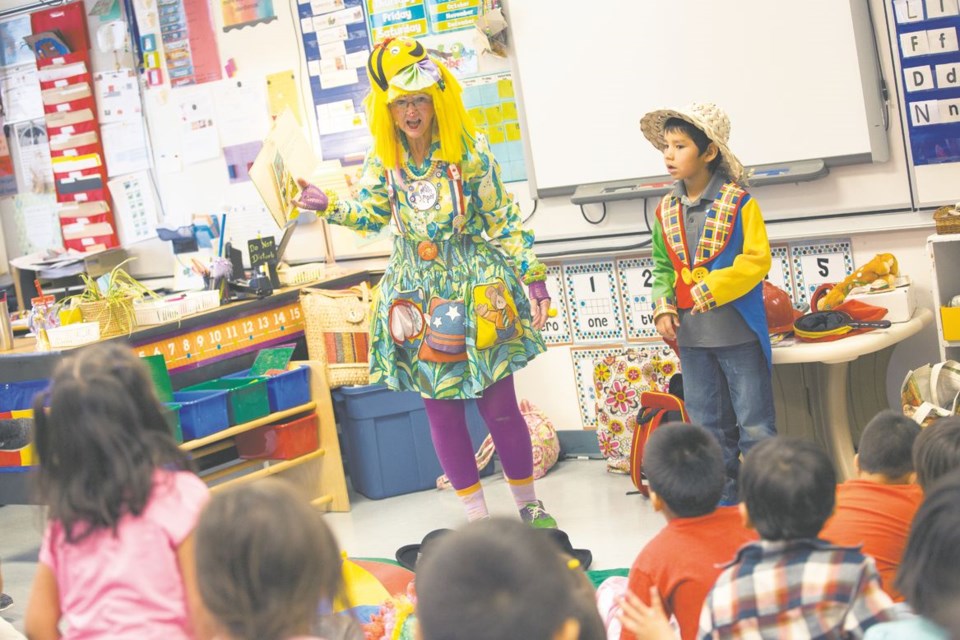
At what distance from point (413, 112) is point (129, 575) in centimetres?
196

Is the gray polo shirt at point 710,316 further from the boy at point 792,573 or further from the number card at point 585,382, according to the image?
the boy at point 792,573

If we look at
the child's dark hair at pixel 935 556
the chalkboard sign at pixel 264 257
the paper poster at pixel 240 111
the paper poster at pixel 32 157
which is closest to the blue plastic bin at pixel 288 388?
the chalkboard sign at pixel 264 257

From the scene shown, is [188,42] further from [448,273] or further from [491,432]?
[491,432]

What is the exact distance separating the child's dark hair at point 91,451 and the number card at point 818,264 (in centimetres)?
276

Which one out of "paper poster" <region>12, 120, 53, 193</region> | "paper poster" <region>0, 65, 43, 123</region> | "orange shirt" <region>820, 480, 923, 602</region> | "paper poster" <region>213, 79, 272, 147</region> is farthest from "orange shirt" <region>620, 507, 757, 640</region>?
"paper poster" <region>0, 65, 43, 123</region>

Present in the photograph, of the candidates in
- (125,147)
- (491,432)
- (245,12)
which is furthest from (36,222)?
(491,432)

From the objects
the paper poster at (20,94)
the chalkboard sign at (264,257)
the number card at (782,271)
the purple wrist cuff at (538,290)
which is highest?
the paper poster at (20,94)

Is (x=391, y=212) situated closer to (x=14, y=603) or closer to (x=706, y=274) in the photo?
(x=706, y=274)

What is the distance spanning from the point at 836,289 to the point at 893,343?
0.95 feet

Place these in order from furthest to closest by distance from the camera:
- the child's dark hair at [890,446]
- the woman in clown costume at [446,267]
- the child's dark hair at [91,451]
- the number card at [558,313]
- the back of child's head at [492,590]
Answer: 1. the number card at [558,313]
2. the woman in clown costume at [446,267]
3. the child's dark hair at [890,446]
4. the child's dark hair at [91,451]
5. the back of child's head at [492,590]

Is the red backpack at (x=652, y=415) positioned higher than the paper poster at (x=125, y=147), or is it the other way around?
the paper poster at (x=125, y=147)

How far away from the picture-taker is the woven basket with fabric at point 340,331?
180 inches

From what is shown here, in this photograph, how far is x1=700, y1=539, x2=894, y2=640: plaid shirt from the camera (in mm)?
1791

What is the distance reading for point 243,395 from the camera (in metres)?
4.23
